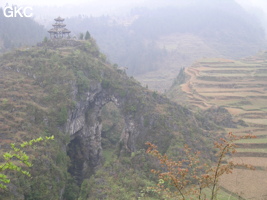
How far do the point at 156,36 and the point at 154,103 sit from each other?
117 metres

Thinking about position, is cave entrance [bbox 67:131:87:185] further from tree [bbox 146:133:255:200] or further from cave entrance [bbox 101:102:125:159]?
tree [bbox 146:133:255:200]

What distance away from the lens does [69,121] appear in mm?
27391

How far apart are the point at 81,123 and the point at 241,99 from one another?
24.0 metres

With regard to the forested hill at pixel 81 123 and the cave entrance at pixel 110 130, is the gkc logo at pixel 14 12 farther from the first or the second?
the cave entrance at pixel 110 130

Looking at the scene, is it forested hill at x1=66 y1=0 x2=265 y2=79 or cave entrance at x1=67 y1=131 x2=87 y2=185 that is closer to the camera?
cave entrance at x1=67 y1=131 x2=87 y2=185

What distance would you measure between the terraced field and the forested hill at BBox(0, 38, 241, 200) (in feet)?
10.9

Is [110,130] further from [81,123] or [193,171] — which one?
[193,171]

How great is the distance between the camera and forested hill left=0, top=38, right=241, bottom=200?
20948 mm

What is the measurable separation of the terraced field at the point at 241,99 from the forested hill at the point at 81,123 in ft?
10.9

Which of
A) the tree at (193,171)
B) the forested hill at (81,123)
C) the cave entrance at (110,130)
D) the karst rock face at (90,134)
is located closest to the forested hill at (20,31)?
the cave entrance at (110,130)

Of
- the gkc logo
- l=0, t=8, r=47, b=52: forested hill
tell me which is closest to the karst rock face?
the gkc logo

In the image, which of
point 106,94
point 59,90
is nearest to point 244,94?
point 106,94

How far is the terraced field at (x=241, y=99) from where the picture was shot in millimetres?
20984

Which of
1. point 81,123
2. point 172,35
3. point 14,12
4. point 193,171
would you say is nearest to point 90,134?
point 81,123
